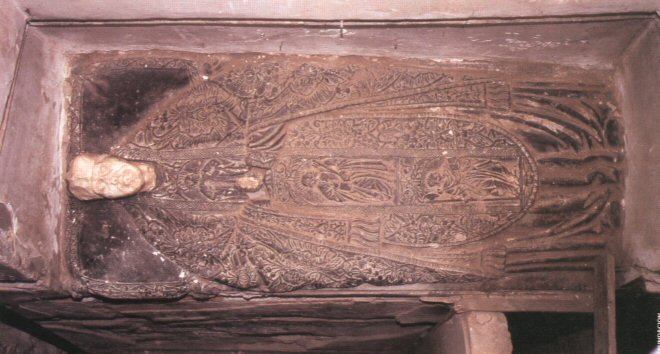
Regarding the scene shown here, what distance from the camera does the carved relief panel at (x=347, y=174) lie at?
2.51 meters

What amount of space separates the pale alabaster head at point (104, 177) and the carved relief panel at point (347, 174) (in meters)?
0.09

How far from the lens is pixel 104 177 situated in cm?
248

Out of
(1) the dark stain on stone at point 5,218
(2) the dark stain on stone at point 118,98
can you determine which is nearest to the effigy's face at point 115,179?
(2) the dark stain on stone at point 118,98

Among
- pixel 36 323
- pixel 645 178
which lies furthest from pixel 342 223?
pixel 36 323

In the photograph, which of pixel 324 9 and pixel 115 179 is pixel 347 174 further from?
pixel 115 179

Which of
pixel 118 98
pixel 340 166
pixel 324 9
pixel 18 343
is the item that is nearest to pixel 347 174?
pixel 340 166

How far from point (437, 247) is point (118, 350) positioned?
262cm

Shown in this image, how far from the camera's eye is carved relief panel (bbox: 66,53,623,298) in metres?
2.51

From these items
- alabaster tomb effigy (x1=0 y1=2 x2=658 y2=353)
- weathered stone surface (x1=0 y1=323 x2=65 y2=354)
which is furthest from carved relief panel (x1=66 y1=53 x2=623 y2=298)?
weathered stone surface (x1=0 y1=323 x2=65 y2=354)

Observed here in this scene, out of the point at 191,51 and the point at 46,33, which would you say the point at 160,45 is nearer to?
the point at 191,51

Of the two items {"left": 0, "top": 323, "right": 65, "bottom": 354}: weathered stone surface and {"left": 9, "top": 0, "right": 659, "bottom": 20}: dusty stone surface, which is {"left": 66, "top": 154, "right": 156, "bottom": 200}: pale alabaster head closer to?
{"left": 9, "top": 0, "right": 659, "bottom": 20}: dusty stone surface

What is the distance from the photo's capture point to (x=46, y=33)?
255cm

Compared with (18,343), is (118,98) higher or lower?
higher

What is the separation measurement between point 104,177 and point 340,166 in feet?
3.44
